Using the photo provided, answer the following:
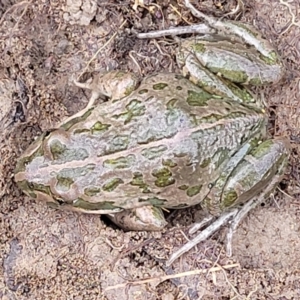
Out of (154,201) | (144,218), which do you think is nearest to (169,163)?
(154,201)

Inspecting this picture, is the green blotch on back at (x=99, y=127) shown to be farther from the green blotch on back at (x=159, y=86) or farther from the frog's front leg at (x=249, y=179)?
the frog's front leg at (x=249, y=179)

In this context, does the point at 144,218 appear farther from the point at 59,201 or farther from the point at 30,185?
the point at 30,185

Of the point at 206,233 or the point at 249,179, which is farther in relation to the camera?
the point at 206,233

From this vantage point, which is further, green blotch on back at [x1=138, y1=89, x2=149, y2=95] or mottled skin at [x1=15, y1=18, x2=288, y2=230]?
green blotch on back at [x1=138, y1=89, x2=149, y2=95]

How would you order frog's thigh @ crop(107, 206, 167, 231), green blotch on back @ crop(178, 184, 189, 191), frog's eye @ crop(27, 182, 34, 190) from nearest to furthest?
frog's eye @ crop(27, 182, 34, 190) → green blotch on back @ crop(178, 184, 189, 191) → frog's thigh @ crop(107, 206, 167, 231)

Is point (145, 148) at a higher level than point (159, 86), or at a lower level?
lower

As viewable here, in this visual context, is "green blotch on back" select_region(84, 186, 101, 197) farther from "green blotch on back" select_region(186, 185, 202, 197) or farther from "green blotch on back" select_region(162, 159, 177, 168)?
"green blotch on back" select_region(186, 185, 202, 197)

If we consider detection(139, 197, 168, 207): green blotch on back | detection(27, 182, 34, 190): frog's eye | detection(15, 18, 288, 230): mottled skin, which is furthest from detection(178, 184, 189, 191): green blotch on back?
detection(27, 182, 34, 190): frog's eye

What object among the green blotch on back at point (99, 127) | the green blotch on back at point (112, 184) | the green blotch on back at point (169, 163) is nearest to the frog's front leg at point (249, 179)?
the green blotch on back at point (169, 163)
